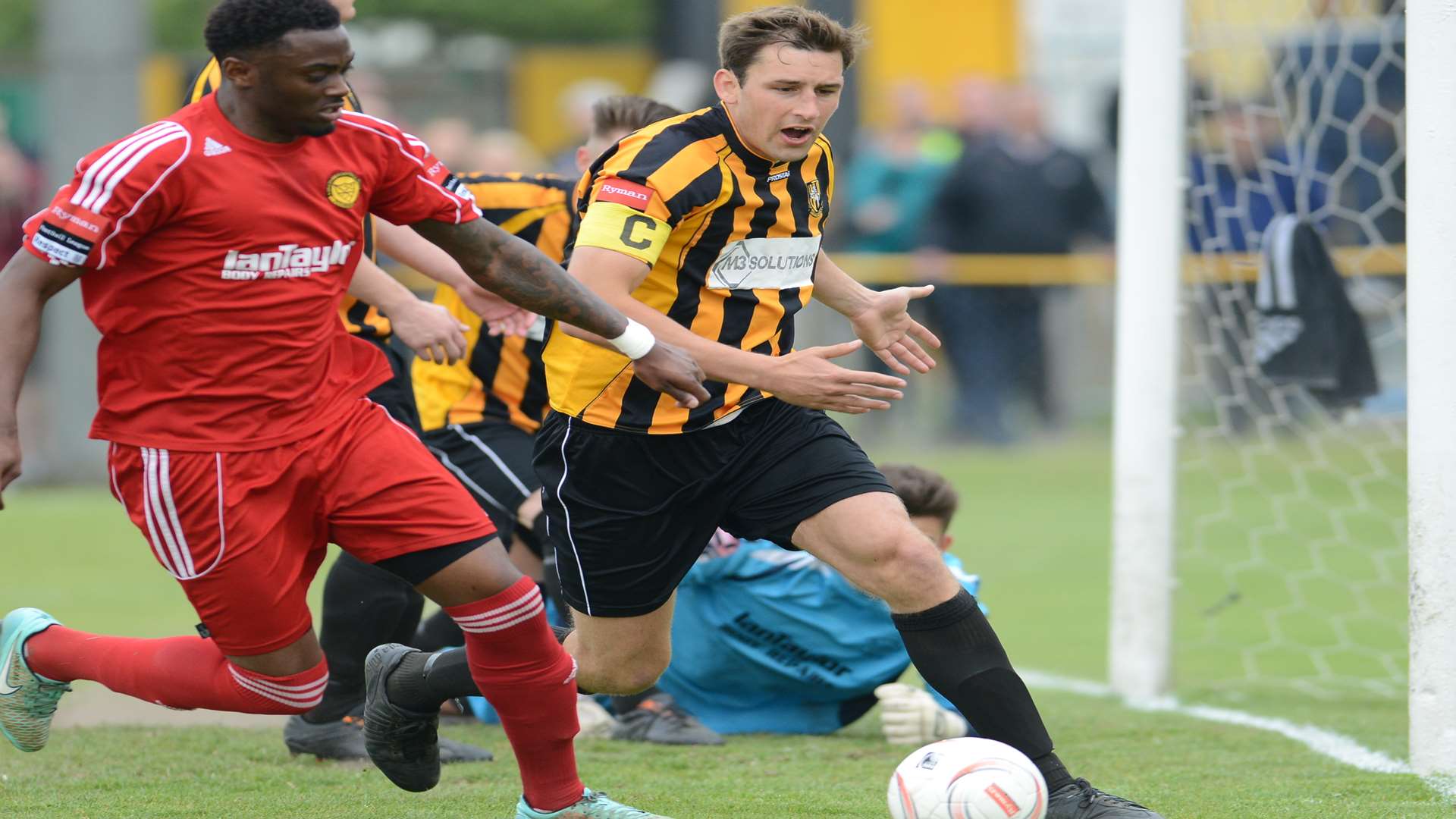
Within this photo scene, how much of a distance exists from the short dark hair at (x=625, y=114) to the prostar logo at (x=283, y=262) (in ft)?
6.22

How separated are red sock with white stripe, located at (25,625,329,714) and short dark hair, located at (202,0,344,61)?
4.80 ft

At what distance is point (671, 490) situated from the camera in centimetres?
464

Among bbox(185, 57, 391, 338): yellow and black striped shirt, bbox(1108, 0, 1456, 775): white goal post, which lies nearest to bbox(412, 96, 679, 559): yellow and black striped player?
bbox(185, 57, 391, 338): yellow and black striped shirt

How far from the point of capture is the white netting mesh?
25.0 ft

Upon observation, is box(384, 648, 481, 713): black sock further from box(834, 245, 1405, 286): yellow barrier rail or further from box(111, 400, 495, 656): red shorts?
box(834, 245, 1405, 286): yellow barrier rail

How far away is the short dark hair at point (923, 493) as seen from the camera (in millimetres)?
5695

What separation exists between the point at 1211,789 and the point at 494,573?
6.84 ft

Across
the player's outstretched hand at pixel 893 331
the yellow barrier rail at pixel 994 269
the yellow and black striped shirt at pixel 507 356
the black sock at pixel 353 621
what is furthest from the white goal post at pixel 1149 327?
the yellow barrier rail at pixel 994 269

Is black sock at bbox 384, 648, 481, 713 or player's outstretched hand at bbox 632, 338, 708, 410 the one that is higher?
player's outstretched hand at bbox 632, 338, 708, 410

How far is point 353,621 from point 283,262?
172cm

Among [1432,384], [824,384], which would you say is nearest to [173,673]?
[824,384]

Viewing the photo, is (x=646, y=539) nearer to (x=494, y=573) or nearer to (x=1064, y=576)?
(x=494, y=573)

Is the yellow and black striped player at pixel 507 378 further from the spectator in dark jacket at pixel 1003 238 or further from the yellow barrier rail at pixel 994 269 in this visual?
the spectator in dark jacket at pixel 1003 238

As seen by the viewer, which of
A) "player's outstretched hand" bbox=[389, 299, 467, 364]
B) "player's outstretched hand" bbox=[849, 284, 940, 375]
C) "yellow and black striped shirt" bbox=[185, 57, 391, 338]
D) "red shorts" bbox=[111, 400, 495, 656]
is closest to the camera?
"red shorts" bbox=[111, 400, 495, 656]
